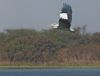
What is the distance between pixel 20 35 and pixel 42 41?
6627 mm

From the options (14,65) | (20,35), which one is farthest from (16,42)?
(14,65)

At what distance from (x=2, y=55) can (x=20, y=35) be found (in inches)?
359

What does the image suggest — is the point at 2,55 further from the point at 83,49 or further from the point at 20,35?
the point at 83,49

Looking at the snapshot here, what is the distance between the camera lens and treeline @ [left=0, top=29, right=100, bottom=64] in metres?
94.9

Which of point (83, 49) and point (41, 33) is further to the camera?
point (41, 33)

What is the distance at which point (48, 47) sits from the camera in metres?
98.4

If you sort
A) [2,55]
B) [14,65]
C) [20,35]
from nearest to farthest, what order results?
[14,65] → [2,55] → [20,35]

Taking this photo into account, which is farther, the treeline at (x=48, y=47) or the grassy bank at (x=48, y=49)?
the treeline at (x=48, y=47)

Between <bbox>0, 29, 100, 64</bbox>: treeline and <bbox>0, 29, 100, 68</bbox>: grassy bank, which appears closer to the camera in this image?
<bbox>0, 29, 100, 68</bbox>: grassy bank

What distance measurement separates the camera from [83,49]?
326ft

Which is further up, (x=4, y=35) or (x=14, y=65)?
(x=4, y=35)

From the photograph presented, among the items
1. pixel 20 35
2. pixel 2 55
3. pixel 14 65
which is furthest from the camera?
pixel 20 35

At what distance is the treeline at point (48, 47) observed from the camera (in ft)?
311

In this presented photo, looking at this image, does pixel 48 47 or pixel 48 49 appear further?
pixel 48 47
